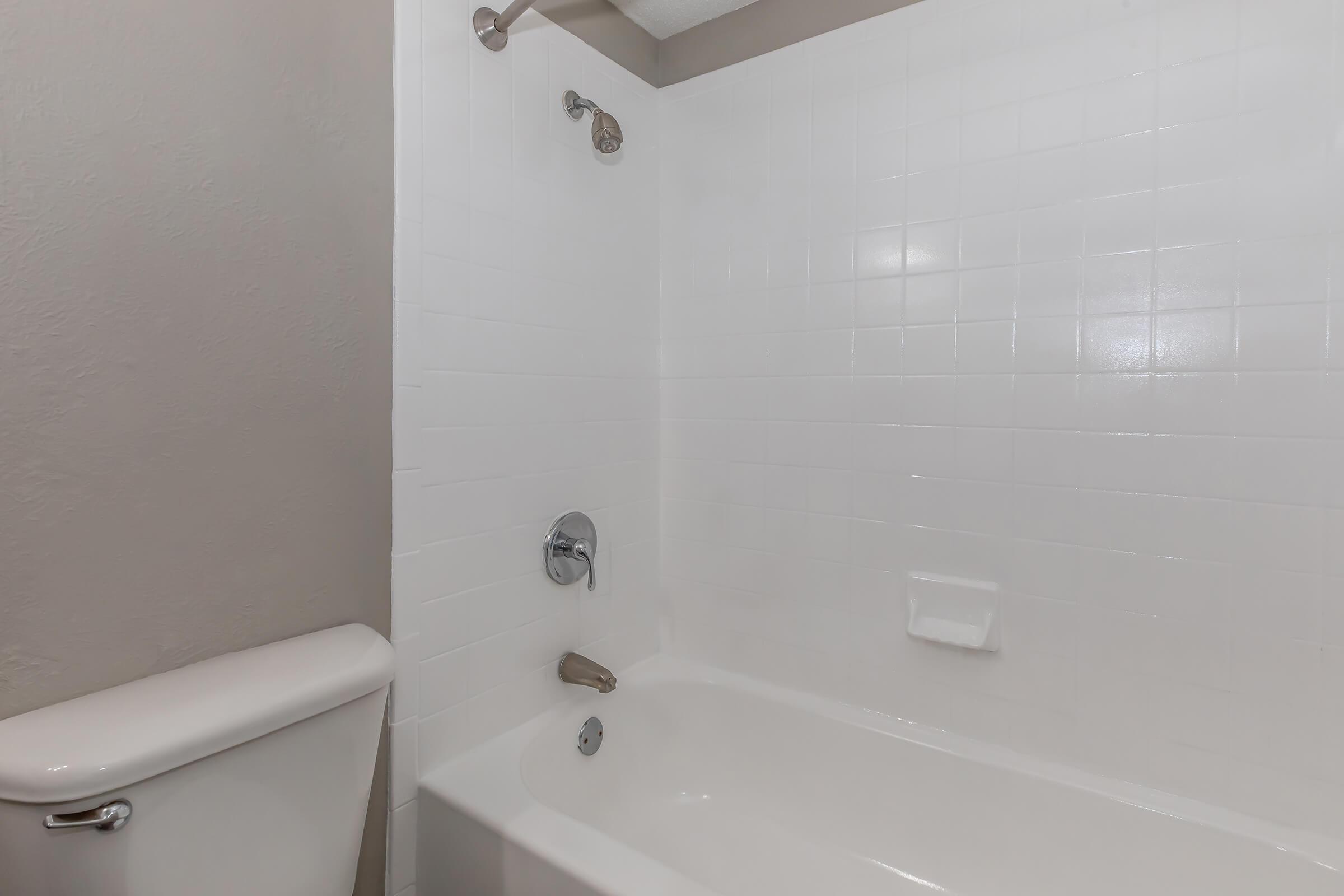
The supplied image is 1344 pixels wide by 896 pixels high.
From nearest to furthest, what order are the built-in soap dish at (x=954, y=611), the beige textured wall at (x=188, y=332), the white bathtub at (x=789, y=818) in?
1. the beige textured wall at (x=188, y=332)
2. the white bathtub at (x=789, y=818)
3. the built-in soap dish at (x=954, y=611)

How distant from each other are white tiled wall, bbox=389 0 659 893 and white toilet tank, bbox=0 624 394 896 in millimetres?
249

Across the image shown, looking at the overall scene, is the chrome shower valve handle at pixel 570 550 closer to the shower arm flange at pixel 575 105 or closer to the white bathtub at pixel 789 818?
the white bathtub at pixel 789 818

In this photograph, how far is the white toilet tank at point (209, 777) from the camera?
0.75 meters

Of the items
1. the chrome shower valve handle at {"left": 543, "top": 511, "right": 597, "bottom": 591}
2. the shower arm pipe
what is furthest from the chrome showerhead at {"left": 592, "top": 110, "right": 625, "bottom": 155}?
the chrome shower valve handle at {"left": 543, "top": 511, "right": 597, "bottom": 591}

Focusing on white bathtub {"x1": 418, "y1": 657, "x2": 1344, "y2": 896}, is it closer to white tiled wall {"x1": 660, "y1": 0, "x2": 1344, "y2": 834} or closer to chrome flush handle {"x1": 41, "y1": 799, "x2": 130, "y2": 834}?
white tiled wall {"x1": 660, "y1": 0, "x2": 1344, "y2": 834}

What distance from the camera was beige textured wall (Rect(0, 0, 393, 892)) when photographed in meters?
0.86

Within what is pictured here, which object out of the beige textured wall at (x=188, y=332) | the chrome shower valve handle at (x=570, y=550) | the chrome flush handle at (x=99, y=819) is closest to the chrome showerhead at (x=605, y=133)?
the beige textured wall at (x=188, y=332)


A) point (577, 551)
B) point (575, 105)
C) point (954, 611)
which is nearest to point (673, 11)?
point (575, 105)

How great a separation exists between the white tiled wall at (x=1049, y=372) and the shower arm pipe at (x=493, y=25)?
63 cm

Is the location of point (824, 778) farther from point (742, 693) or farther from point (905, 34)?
point (905, 34)

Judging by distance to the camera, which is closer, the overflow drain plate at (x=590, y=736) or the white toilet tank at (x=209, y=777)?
the white toilet tank at (x=209, y=777)

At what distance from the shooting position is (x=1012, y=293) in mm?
1449

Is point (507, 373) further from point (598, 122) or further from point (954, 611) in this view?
point (954, 611)

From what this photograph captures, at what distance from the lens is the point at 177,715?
0.85 metres
